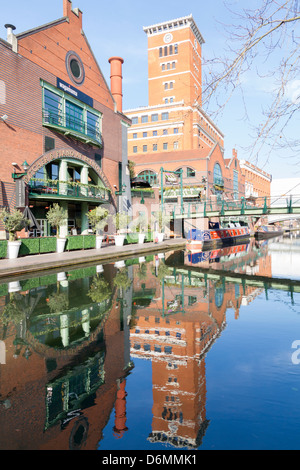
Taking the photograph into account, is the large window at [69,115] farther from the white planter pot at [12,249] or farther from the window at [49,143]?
the white planter pot at [12,249]

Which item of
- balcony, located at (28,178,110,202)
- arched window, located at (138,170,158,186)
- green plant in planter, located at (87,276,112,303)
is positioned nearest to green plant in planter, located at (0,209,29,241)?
balcony, located at (28,178,110,202)

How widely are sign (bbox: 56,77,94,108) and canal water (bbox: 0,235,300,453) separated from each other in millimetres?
20641

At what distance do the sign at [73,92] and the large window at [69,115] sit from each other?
27 cm

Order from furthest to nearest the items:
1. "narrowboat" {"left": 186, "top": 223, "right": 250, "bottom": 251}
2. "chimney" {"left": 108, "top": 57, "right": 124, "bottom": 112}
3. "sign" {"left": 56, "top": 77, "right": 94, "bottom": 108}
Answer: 1. "chimney" {"left": 108, "top": 57, "right": 124, "bottom": 112}
2. "narrowboat" {"left": 186, "top": 223, "right": 250, "bottom": 251}
3. "sign" {"left": 56, "top": 77, "right": 94, "bottom": 108}

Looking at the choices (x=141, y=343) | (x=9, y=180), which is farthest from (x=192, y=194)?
(x=141, y=343)

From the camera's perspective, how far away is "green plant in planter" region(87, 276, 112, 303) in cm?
916

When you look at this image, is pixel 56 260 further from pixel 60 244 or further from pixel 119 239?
pixel 119 239

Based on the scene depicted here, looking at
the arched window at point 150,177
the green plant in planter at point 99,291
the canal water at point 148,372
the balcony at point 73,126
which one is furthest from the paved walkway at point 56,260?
the arched window at point 150,177

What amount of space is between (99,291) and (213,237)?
78.7ft

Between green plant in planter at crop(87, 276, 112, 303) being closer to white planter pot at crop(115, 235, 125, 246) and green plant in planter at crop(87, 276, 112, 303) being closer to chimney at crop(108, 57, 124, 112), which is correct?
white planter pot at crop(115, 235, 125, 246)

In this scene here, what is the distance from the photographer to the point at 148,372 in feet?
14.9

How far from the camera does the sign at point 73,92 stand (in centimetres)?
2473
